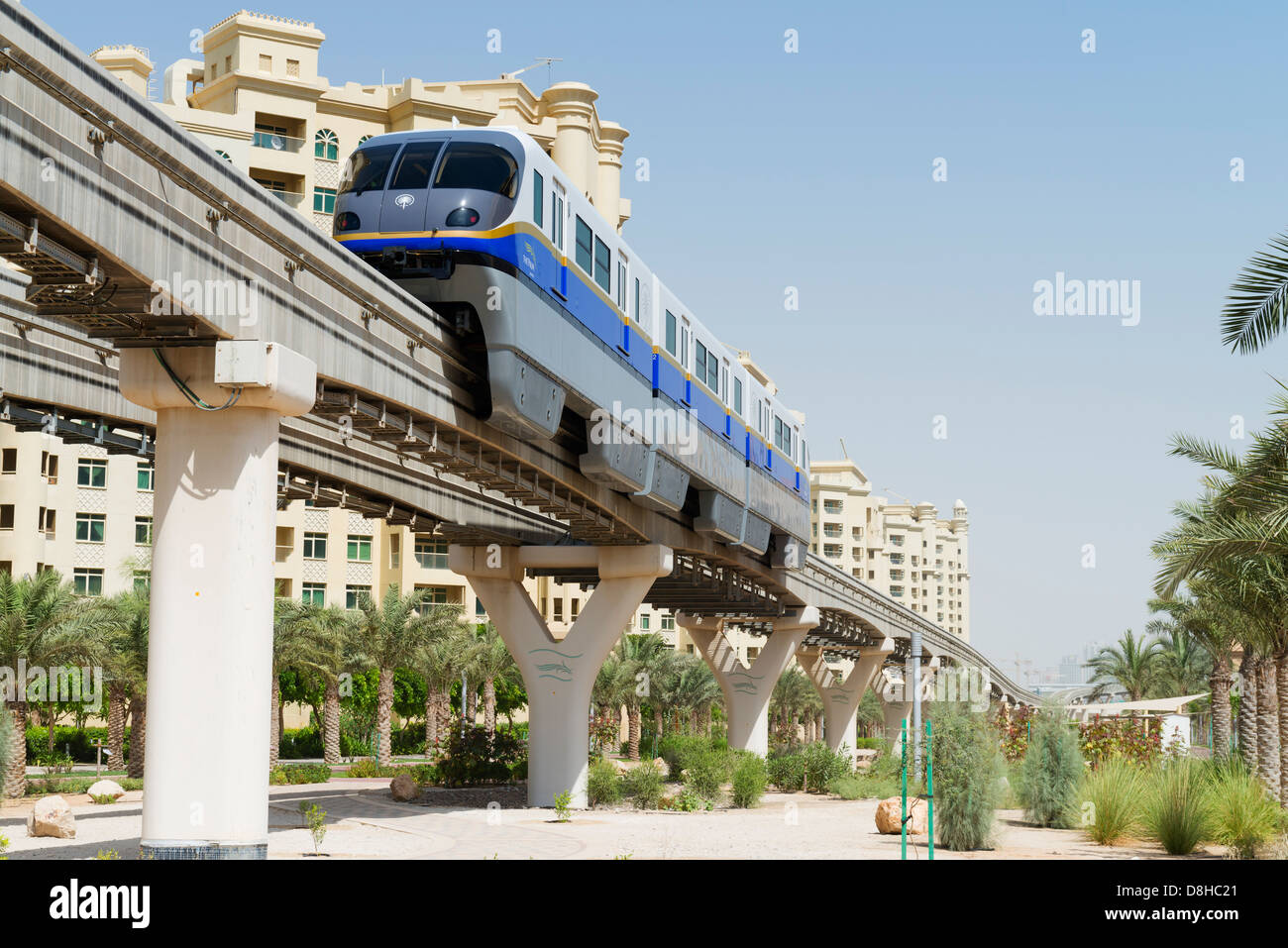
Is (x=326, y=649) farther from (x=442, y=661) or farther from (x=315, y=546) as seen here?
(x=315, y=546)

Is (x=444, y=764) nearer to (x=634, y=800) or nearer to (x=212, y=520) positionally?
(x=634, y=800)

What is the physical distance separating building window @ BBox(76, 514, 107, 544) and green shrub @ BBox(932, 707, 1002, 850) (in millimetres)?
57335

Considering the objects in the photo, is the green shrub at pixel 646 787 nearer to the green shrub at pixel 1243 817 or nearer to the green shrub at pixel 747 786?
the green shrub at pixel 747 786

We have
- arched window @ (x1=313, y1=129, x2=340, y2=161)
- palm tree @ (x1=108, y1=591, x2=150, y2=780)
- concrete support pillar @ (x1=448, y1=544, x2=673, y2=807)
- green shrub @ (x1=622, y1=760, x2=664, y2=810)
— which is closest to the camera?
concrete support pillar @ (x1=448, y1=544, x2=673, y2=807)

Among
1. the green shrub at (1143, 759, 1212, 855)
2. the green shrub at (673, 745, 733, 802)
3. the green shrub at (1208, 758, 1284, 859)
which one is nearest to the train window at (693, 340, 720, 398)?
the green shrub at (673, 745, 733, 802)

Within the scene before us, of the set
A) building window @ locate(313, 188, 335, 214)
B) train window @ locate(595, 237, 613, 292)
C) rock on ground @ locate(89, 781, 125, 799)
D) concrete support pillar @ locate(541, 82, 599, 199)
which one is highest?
concrete support pillar @ locate(541, 82, 599, 199)

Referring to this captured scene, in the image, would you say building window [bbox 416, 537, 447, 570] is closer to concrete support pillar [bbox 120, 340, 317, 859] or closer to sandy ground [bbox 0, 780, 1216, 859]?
sandy ground [bbox 0, 780, 1216, 859]

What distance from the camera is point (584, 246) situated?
23.4 meters

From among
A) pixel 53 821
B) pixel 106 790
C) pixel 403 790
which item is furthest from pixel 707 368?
pixel 106 790

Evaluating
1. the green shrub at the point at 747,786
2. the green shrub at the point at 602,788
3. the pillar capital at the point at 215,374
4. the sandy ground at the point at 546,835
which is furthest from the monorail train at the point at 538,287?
the green shrub at the point at 747,786

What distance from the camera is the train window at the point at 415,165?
66.9ft

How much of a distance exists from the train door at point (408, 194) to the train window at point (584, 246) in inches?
126

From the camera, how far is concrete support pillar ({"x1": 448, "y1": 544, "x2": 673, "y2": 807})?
33281 mm
